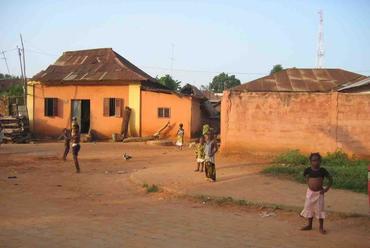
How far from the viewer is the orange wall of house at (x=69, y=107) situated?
25797mm

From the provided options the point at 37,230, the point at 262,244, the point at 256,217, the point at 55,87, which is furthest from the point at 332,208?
the point at 55,87

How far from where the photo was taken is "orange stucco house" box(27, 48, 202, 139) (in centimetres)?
2491

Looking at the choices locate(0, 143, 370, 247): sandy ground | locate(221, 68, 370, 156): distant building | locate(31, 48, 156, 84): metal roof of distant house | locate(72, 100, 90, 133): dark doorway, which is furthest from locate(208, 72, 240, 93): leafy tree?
locate(0, 143, 370, 247): sandy ground

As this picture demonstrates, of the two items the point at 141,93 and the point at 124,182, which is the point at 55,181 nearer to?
the point at 124,182

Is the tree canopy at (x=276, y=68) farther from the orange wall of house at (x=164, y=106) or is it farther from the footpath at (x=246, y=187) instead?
the footpath at (x=246, y=187)

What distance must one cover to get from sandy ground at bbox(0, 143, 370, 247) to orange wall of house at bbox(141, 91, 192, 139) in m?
12.6

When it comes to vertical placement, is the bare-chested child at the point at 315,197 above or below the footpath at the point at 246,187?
above

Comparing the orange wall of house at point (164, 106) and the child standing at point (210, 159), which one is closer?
the child standing at point (210, 159)

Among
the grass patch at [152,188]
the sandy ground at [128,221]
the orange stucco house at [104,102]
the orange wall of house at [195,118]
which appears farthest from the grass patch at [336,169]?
the orange stucco house at [104,102]

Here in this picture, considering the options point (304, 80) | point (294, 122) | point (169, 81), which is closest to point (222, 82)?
point (169, 81)

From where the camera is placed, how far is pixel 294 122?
1511 cm

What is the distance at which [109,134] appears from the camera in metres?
25.9

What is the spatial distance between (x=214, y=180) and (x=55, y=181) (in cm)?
402

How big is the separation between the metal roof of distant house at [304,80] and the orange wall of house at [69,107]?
8.26m
